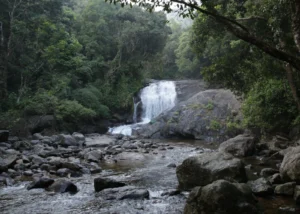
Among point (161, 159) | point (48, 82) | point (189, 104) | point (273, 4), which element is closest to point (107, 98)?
point (48, 82)

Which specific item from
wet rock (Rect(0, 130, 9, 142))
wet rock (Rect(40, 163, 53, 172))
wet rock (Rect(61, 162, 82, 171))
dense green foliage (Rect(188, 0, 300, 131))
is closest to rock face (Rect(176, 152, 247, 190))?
dense green foliage (Rect(188, 0, 300, 131))

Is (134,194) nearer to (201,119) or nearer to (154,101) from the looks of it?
(201,119)

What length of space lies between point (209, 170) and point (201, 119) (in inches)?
574

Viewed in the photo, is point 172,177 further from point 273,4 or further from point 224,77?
point 273,4

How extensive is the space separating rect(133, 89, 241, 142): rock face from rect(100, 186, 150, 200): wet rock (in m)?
12.9

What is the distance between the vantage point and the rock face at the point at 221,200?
5148 mm

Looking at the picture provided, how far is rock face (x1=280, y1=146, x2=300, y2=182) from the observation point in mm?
7238

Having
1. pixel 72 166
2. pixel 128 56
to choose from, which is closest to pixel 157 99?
pixel 128 56

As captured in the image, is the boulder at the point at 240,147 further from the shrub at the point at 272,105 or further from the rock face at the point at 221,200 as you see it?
the rock face at the point at 221,200

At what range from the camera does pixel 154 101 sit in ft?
95.7

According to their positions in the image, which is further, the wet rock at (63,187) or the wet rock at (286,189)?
the wet rock at (63,187)

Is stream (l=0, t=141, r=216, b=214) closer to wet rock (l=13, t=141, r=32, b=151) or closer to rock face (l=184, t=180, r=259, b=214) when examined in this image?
rock face (l=184, t=180, r=259, b=214)

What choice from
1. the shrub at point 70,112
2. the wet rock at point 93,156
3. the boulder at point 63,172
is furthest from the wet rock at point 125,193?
the shrub at point 70,112

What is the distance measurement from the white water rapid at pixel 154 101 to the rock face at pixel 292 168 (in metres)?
19.0
